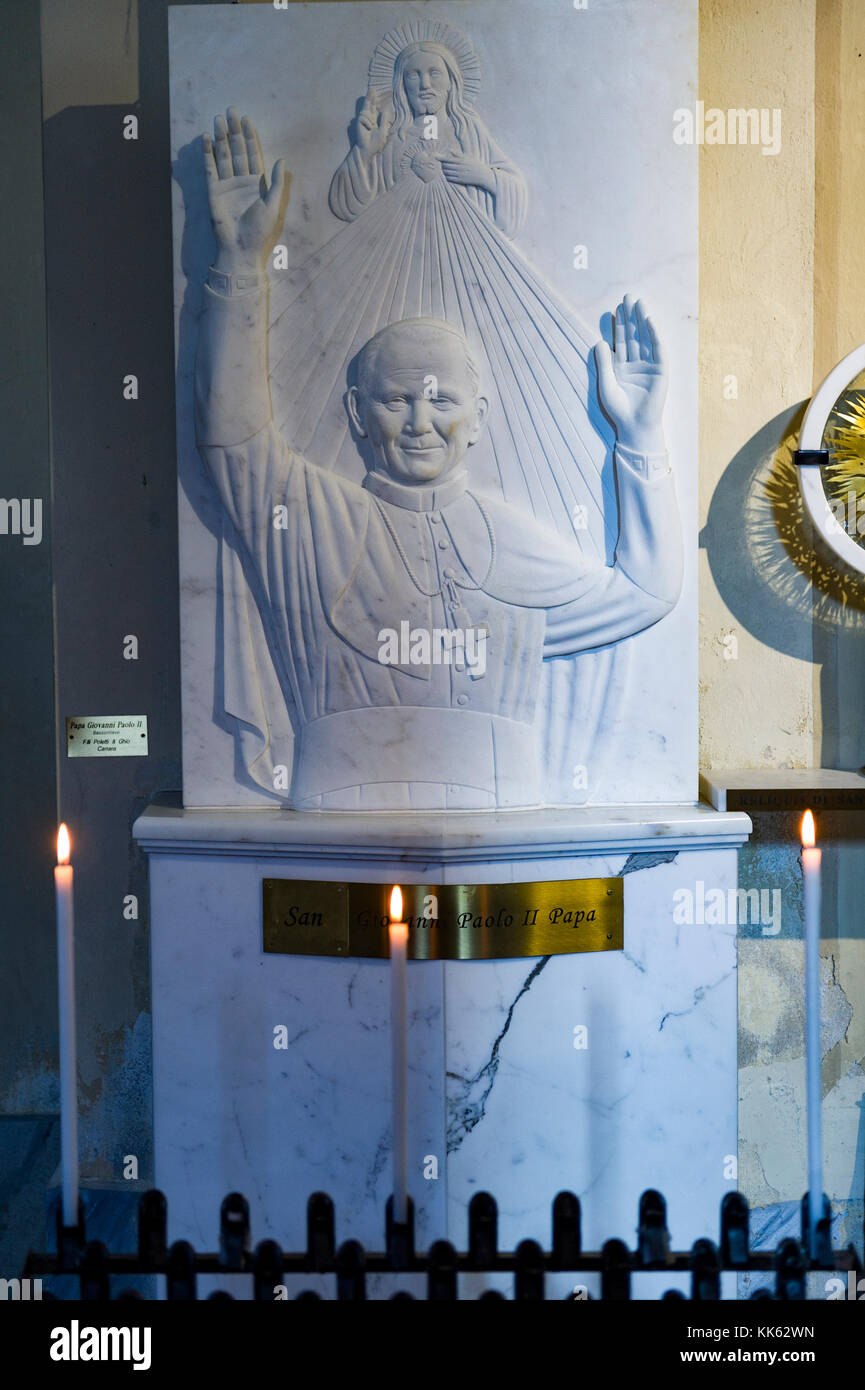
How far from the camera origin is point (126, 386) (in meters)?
2.07

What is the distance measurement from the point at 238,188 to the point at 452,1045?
1.34 m

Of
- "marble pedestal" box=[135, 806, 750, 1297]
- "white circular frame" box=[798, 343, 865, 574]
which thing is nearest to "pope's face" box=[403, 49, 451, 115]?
"white circular frame" box=[798, 343, 865, 574]

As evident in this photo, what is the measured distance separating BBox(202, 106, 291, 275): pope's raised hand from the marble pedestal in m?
0.88

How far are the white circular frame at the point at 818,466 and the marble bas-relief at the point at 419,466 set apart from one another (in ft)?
0.93

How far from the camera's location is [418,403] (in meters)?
1.76

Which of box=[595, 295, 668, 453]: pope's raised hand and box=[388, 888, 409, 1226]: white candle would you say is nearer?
box=[388, 888, 409, 1226]: white candle

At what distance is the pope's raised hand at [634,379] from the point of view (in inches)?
70.6

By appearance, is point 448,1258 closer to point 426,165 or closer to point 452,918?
point 452,918

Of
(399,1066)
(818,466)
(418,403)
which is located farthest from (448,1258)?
(818,466)

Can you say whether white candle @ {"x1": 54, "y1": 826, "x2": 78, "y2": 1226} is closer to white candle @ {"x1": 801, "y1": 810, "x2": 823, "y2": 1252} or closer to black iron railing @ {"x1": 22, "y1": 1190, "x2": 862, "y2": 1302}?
black iron railing @ {"x1": 22, "y1": 1190, "x2": 862, "y2": 1302}

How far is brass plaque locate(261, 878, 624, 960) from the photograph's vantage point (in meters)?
1.75

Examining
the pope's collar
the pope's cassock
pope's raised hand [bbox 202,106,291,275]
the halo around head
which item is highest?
the halo around head

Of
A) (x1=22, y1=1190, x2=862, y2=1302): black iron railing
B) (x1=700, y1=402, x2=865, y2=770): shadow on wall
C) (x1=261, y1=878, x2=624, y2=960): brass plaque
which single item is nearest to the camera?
(x1=22, y1=1190, x2=862, y2=1302): black iron railing

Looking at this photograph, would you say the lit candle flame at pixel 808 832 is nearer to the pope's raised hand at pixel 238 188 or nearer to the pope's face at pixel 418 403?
the pope's face at pixel 418 403
